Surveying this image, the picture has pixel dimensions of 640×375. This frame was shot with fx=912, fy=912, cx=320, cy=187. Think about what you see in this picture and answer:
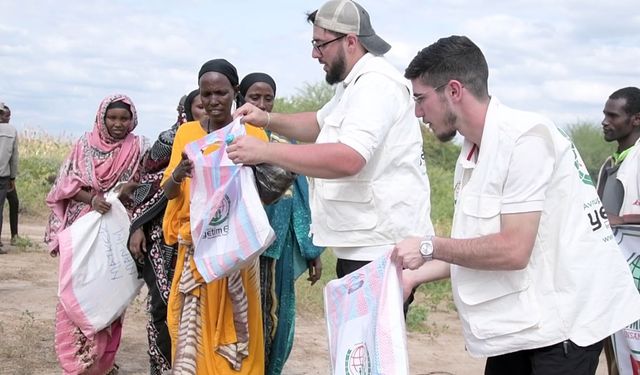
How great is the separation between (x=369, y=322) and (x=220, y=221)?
4.32 feet

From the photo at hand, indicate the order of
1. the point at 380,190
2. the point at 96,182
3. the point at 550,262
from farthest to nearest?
the point at 96,182, the point at 380,190, the point at 550,262

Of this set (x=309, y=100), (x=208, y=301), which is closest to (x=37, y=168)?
(x=309, y=100)

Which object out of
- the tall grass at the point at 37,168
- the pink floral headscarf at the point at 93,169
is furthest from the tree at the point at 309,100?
the pink floral headscarf at the point at 93,169

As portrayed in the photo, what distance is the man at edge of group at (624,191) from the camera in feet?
16.0

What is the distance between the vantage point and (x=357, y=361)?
3.29m

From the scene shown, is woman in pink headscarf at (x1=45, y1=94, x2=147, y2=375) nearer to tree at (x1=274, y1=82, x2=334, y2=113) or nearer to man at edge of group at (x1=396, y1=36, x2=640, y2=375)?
man at edge of group at (x1=396, y1=36, x2=640, y2=375)

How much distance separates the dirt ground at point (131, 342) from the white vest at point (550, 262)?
149 inches

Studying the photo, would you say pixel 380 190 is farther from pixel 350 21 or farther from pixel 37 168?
pixel 37 168

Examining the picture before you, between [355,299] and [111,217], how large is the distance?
8.92 feet

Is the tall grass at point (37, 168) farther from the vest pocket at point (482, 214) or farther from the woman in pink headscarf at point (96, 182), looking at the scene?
the vest pocket at point (482, 214)

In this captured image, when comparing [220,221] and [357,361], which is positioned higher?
[220,221]

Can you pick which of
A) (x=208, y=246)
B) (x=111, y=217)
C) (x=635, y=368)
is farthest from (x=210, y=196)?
(x=635, y=368)

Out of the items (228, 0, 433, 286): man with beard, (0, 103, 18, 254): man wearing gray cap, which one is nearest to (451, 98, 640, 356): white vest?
(228, 0, 433, 286): man with beard

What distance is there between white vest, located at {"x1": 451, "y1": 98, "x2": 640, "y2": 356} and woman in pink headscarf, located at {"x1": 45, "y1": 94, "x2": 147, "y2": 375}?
324 cm
